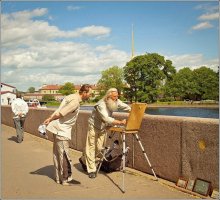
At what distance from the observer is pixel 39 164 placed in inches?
340

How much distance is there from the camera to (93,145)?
24.2 ft

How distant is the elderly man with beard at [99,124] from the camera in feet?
22.7

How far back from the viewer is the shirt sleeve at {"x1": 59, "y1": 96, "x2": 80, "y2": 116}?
656 centimetres

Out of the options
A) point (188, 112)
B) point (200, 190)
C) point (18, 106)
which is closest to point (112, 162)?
point (200, 190)

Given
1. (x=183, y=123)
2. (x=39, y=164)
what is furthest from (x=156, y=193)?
(x=39, y=164)

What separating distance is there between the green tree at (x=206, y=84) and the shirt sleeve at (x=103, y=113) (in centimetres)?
8546

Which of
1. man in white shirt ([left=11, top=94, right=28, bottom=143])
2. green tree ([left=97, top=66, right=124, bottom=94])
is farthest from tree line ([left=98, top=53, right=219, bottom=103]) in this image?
man in white shirt ([left=11, top=94, right=28, bottom=143])

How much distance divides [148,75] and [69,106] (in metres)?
76.5

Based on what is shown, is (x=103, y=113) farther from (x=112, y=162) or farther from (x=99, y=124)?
(x=112, y=162)

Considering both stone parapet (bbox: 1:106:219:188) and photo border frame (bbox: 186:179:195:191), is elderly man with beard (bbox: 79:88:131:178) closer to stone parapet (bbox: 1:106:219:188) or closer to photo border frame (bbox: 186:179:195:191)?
stone parapet (bbox: 1:106:219:188)

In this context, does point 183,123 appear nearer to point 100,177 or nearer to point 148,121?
point 148,121

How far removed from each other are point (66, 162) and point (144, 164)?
1.51m

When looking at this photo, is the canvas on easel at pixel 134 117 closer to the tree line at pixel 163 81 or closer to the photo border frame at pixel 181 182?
the photo border frame at pixel 181 182

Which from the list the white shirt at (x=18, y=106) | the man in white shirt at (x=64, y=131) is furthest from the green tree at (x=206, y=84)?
the man in white shirt at (x=64, y=131)
